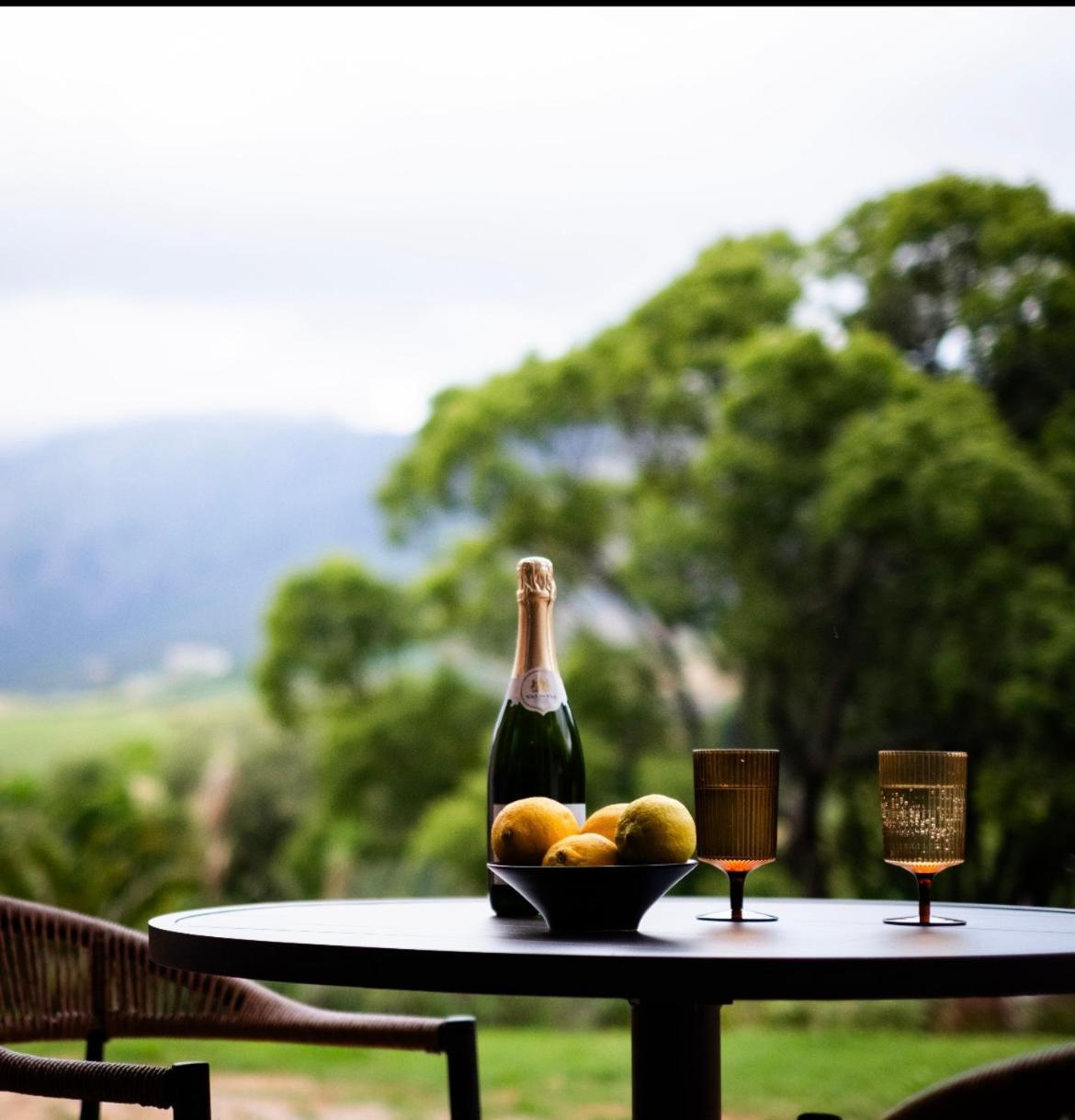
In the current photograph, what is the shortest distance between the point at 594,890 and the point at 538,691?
1.23 feet

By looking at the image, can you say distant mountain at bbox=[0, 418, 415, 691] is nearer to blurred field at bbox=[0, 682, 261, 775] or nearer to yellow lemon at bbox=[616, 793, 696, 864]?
blurred field at bbox=[0, 682, 261, 775]

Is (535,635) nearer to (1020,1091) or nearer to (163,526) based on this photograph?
(1020,1091)

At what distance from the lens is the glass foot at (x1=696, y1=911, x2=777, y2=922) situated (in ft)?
4.41

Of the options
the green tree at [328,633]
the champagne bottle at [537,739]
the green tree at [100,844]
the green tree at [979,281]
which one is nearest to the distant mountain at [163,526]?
the green tree at [100,844]

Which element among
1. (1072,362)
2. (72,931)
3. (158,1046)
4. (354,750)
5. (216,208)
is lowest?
(158,1046)

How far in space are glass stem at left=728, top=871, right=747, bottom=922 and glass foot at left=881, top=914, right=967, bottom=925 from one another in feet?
0.42

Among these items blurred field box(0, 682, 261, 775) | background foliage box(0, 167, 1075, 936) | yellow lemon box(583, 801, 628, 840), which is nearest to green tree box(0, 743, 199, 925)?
background foliage box(0, 167, 1075, 936)

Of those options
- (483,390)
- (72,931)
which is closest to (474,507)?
(483,390)

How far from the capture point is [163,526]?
12.3 m

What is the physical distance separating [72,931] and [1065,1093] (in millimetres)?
1249

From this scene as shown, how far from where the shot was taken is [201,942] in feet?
3.76

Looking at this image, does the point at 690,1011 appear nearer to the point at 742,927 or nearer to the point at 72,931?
the point at 742,927

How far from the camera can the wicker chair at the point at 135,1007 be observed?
1633mm

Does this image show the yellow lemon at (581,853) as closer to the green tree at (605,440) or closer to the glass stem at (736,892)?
the glass stem at (736,892)
